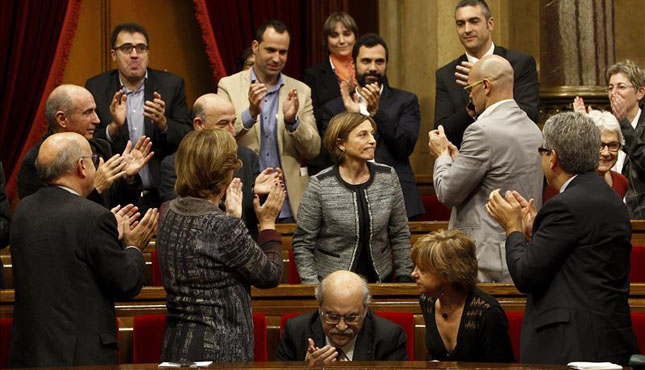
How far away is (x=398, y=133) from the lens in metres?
5.79

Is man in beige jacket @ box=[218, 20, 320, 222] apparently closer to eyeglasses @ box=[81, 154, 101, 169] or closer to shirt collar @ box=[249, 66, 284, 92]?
shirt collar @ box=[249, 66, 284, 92]

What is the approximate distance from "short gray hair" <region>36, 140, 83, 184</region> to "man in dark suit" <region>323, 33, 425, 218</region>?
6.90 ft

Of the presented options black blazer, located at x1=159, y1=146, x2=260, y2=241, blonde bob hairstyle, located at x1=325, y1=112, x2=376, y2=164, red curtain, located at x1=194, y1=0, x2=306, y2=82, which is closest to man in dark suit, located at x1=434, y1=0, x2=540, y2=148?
blonde bob hairstyle, located at x1=325, y1=112, x2=376, y2=164

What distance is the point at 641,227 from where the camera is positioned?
517 cm

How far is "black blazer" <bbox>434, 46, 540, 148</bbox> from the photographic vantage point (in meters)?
5.43

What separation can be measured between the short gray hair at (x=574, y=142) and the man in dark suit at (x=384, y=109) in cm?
208

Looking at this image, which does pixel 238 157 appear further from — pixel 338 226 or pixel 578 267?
pixel 578 267

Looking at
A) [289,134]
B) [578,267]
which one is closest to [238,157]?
[289,134]

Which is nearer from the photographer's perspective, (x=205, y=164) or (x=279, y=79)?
(x=205, y=164)

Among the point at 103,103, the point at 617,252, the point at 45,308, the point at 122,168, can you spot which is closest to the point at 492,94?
the point at 617,252

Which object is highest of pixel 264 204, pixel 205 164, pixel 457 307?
pixel 205 164

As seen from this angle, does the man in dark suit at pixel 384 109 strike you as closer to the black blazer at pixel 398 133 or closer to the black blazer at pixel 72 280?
the black blazer at pixel 398 133

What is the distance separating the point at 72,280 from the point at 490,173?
152cm

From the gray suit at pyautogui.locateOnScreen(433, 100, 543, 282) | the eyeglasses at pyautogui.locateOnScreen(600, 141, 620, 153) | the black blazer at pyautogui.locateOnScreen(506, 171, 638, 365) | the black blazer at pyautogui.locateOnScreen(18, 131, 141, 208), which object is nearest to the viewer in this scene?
the black blazer at pyautogui.locateOnScreen(506, 171, 638, 365)
